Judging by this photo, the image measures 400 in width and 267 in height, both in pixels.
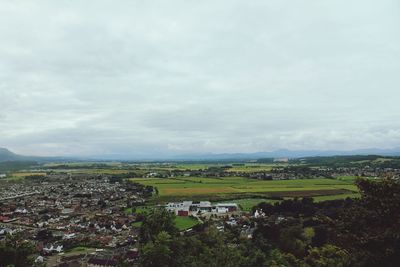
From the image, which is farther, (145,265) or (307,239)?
(307,239)

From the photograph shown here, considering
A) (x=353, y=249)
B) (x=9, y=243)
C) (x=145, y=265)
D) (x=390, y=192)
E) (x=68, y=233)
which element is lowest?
(x=68, y=233)

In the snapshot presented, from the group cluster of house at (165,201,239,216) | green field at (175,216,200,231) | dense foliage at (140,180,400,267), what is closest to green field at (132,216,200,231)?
green field at (175,216,200,231)

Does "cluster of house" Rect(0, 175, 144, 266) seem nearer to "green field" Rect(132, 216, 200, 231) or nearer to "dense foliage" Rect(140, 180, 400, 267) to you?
"green field" Rect(132, 216, 200, 231)

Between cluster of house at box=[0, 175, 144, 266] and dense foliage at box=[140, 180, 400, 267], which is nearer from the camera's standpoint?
dense foliage at box=[140, 180, 400, 267]

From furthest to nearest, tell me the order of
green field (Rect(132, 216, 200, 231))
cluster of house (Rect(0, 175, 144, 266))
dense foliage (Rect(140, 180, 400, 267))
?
1. green field (Rect(132, 216, 200, 231))
2. cluster of house (Rect(0, 175, 144, 266))
3. dense foliage (Rect(140, 180, 400, 267))

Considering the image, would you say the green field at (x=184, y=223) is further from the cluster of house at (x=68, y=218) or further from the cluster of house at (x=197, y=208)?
the cluster of house at (x=197, y=208)

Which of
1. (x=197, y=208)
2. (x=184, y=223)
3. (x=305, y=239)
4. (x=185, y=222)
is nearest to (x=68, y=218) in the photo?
(x=197, y=208)

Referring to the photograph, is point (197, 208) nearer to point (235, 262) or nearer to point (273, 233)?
point (273, 233)

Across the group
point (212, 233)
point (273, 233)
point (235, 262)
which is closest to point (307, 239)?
point (273, 233)

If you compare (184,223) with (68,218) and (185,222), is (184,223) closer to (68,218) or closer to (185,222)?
(185,222)
